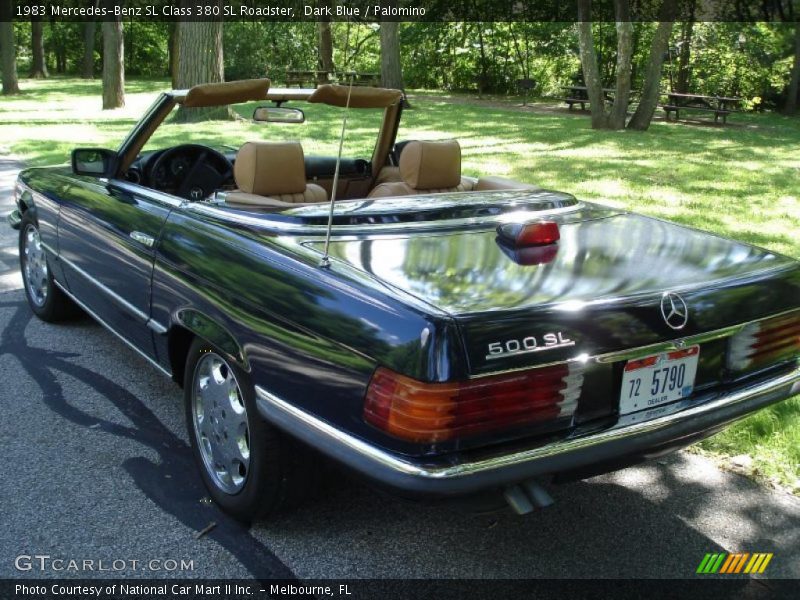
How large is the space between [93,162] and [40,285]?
4.39ft

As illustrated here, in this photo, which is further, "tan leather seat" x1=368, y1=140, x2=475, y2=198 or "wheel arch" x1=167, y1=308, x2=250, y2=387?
"tan leather seat" x1=368, y1=140, x2=475, y2=198

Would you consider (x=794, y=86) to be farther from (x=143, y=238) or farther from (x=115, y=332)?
(x=143, y=238)

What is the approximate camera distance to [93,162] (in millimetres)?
4195

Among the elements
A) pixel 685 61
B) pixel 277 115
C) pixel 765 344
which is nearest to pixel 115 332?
pixel 277 115

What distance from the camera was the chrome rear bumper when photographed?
221 cm

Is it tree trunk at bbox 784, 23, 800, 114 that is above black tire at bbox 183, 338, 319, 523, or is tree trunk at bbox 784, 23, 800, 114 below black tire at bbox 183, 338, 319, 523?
above

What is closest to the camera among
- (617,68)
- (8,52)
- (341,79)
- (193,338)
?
(193,338)

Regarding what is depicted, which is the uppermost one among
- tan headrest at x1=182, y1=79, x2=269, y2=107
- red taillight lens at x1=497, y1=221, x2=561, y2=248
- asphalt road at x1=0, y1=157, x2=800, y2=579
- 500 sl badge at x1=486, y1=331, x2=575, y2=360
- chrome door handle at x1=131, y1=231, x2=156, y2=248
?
tan headrest at x1=182, y1=79, x2=269, y2=107

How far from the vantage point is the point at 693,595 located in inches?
106

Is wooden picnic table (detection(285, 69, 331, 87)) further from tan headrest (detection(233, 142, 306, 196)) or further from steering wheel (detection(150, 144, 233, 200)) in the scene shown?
tan headrest (detection(233, 142, 306, 196))

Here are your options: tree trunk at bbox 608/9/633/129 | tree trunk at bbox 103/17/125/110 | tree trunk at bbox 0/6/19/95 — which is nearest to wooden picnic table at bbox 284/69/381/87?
tree trunk at bbox 608/9/633/129

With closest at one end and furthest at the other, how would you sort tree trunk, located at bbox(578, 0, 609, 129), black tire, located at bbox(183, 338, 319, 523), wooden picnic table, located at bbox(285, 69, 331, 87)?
black tire, located at bbox(183, 338, 319, 523), wooden picnic table, located at bbox(285, 69, 331, 87), tree trunk, located at bbox(578, 0, 609, 129)

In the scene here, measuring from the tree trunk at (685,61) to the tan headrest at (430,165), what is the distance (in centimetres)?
2667

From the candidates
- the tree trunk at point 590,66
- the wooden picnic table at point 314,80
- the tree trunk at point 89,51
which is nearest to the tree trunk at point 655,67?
the tree trunk at point 590,66
